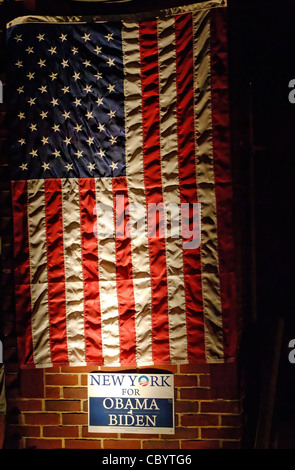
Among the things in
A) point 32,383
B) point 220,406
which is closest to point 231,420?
point 220,406

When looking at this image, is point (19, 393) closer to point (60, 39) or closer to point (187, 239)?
point (187, 239)

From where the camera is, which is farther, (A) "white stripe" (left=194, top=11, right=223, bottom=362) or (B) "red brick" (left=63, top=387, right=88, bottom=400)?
(B) "red brick" (left=63, top=387, right=88, bottom=400)

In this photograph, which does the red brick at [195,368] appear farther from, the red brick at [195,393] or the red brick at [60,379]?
the red brick at [60,379]

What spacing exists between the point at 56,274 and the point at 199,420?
174 centimetres

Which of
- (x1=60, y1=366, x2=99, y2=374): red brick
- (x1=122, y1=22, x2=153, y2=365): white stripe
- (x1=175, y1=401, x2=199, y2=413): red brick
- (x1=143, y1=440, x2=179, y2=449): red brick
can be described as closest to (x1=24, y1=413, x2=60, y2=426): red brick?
(x1=60, y1=366, x2=99, y2=374): red brick

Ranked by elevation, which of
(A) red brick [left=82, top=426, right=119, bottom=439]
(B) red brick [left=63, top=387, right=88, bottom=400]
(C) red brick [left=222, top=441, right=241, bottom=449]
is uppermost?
(B) red brick [left=63, top=387, right=88, bottom=400]

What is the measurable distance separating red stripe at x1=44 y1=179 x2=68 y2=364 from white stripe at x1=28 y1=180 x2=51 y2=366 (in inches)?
1.6

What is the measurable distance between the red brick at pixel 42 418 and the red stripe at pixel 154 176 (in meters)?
1.08

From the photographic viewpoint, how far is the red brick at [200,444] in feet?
10.7

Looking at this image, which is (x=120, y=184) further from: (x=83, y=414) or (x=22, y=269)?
(x=83, y=414)

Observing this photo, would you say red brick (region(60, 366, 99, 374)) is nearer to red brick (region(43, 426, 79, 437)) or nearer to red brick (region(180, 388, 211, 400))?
red brick (region(43, 426, 79, 437))

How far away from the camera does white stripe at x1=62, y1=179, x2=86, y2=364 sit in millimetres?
3203
